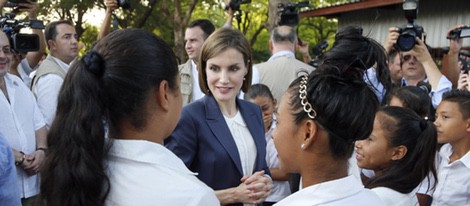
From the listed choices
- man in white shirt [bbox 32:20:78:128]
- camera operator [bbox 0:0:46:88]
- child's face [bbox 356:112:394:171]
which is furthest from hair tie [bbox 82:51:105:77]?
camera operator [bbox 0:0:46:88]

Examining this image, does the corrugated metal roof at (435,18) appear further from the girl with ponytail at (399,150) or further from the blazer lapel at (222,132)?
the blazer lapel at (222,132)

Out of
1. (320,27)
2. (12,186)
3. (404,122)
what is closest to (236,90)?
(404,122)

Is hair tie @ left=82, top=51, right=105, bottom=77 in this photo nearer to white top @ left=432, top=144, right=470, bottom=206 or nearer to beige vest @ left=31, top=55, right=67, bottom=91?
white top @ left=432, top=144, right=470, bottom=206

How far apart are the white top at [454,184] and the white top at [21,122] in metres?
2.85

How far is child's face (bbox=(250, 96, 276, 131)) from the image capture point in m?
4.47

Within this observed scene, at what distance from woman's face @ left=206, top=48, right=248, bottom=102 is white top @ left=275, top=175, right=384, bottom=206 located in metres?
1.32

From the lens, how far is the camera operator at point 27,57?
5.53m

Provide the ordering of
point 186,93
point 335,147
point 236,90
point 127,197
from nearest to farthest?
point 127,197
point 335,147
point 236,90
point 186,93

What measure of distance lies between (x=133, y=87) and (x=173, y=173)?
0.87 feet

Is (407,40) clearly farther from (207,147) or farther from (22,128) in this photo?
(22,128)

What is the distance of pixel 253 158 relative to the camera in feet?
9.25

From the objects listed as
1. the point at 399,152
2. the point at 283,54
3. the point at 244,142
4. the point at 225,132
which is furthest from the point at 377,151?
the point at 283,54

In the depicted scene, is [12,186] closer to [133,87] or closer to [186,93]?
[133,87]

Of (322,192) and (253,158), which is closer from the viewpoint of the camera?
(322,192)
